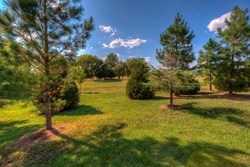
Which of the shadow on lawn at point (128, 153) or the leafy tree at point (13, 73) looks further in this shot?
the leafy tree at point (13, 73)

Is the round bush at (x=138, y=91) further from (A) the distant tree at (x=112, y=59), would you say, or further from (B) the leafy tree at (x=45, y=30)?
(A) the distant tree at (x=112, y=59)

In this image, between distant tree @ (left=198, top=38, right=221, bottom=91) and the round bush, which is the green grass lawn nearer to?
the round bush

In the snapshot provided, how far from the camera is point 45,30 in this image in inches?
198

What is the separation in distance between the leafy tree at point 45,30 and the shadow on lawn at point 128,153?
1.56 meters

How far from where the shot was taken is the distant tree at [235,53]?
12953 millimetres

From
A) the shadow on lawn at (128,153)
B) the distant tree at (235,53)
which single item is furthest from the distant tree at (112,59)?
the shadow on lawn at (128,153)

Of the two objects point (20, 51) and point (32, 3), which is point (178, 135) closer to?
point (20, 51)

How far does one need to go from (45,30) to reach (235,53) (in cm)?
1569

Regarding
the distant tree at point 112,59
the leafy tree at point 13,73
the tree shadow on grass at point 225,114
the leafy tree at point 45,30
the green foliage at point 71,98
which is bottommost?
the tree shadow on grass at point 225,114

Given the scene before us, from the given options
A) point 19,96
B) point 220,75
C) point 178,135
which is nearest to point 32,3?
point 19,96

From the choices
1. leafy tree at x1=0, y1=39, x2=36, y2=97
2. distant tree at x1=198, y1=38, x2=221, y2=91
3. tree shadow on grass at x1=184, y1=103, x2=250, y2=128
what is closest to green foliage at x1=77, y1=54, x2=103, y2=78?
distant tree at x1=198, y1=38, x2=221, y2=91

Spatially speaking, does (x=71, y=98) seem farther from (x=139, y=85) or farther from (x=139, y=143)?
(x=139, y=143)

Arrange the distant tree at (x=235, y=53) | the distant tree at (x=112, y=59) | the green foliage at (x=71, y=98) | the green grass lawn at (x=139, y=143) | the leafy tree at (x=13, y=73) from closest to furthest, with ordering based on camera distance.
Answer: the green grass lawn at (x=139, y=143) < the leafy tree at (x=13, y=73) < the green foliage at (x=71, y=98) < the distant tree at (x=235, y=53) < the distant tree at (x=112, y=59)

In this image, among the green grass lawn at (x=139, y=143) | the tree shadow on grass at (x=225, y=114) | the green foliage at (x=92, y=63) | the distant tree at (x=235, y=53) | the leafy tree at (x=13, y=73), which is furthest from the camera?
the green foliage at (x=92, y=63)
